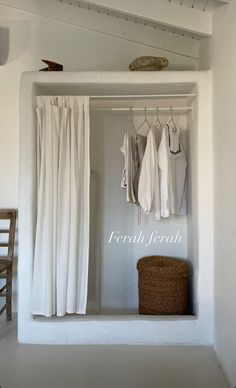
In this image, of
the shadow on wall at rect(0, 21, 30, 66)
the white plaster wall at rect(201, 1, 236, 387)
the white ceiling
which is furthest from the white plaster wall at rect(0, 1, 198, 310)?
the white plaster wall at rect(201, 1, 236, 387)

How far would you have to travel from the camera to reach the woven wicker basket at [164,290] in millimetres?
2664

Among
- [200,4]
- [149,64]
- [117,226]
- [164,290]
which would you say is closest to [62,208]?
[117,226]

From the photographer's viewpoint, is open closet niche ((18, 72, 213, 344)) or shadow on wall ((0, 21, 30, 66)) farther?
shadow on wall ((0, 21, 30, 66))

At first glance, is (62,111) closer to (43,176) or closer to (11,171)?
(43,176)

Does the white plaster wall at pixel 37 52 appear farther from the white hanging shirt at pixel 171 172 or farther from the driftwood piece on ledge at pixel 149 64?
the white hanging shirt at pixel 171 172

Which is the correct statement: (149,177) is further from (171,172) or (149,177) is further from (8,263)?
(8,263)

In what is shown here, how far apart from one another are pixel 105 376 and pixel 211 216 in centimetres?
131

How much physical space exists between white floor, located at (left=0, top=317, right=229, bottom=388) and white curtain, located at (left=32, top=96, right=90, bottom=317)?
30cm

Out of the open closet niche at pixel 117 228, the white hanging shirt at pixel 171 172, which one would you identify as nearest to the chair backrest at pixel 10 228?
the open closet niche at pixel 117 228

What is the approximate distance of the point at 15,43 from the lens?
3256 millimetres

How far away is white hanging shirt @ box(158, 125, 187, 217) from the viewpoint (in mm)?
2650

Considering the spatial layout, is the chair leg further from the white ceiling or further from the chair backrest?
the white ceiling

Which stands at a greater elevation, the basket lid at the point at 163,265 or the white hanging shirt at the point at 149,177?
the white hanging shirt at the point at 149,177

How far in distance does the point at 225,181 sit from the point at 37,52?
7.49 ft
